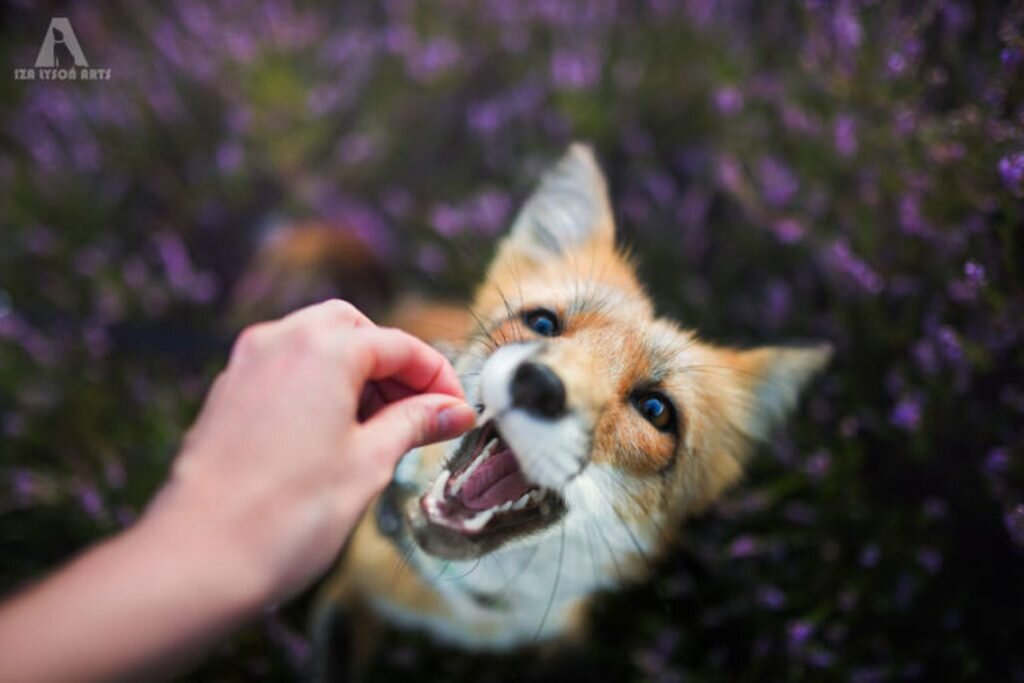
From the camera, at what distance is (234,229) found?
8.86 feet

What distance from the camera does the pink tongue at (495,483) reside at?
1305 mm

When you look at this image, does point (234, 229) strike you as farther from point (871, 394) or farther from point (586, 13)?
point (871, 394)

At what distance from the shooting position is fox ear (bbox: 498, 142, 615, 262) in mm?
1682

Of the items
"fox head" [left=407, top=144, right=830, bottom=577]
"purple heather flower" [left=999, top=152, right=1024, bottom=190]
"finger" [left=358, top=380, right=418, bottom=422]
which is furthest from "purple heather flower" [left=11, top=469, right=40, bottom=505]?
"purple heather flower" [left=999, top=152, right=1024, bottom=190]

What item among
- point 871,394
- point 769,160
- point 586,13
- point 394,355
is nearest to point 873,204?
point 769,160

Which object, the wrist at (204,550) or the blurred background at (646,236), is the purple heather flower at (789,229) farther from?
the wrist at (204,550)

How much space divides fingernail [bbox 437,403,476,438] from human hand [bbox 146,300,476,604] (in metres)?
0.03

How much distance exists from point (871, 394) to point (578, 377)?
1.41 m

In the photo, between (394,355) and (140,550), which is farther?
(394,355)

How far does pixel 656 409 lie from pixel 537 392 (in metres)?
0.41

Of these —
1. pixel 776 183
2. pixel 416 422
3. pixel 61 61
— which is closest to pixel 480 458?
pixel 416 422

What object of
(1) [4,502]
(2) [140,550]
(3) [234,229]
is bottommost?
(1) [4,502]

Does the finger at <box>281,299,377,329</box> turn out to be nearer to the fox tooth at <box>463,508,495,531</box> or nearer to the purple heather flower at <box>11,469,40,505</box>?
the fox tooth at <box>463,508,495,531</box>

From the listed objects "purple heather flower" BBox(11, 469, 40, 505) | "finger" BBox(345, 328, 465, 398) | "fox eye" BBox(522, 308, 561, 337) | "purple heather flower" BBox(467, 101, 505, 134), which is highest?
"purple heather flower" BBox(467, 101, 505, 134)
